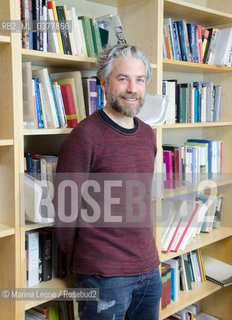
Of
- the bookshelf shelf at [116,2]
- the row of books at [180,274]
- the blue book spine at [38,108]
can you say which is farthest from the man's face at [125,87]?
the row of books at [180,274]

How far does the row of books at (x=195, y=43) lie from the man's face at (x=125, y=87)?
62 cm

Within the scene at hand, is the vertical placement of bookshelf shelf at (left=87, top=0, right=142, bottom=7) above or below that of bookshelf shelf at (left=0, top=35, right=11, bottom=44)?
above

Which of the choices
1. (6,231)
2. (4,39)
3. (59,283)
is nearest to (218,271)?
(59,283)

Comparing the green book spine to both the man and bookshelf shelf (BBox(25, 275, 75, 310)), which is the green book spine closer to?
the man

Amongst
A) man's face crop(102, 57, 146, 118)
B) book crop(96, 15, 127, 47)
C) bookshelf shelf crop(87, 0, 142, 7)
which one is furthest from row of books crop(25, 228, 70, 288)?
bookshelf shelf crop(87, 0, 142, 7)

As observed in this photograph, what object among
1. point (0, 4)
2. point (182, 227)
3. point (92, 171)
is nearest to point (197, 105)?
point (182, 227)

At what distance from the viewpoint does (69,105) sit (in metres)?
1.74

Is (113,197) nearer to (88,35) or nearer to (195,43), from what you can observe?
(88,35)

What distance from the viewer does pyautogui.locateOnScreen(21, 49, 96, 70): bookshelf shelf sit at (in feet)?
5.11

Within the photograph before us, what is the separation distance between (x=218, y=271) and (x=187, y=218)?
1.86 ft

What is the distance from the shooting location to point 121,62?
1586 millimetres

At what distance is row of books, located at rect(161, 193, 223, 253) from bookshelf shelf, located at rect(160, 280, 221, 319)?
34cm

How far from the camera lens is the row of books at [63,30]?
158 centimetres

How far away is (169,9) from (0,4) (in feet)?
3.41
